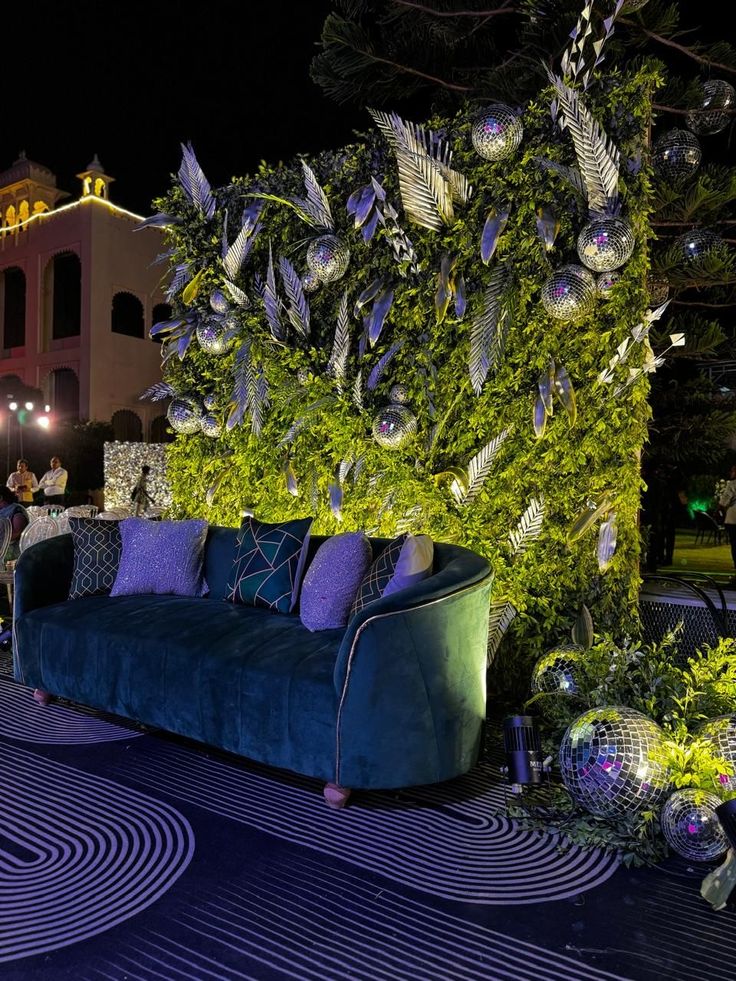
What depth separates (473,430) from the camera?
3.91 meters

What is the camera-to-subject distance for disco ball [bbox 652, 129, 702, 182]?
14.8ft

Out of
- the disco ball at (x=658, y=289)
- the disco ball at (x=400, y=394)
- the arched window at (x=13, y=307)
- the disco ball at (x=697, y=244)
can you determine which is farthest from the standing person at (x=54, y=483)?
Answer: the arched window at (x=13, y=307)

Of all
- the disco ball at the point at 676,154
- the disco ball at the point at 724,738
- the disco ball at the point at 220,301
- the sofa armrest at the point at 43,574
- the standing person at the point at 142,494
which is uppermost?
the disco ball at the point at 676,154

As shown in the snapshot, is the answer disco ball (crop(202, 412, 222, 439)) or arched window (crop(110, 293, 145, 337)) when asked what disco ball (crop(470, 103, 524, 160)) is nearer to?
disco ball (crop(202, 412, 222, 439))

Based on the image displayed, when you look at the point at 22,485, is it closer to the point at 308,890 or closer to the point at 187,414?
the point at 187,414

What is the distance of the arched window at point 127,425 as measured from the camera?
20.3 metres

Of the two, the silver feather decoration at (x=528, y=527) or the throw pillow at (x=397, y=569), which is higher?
the silver feather decoration at (x=528, y=527)

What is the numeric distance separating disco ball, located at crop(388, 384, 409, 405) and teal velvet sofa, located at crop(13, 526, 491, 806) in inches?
36.3

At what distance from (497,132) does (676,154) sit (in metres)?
1.51

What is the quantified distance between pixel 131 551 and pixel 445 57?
4794 mm

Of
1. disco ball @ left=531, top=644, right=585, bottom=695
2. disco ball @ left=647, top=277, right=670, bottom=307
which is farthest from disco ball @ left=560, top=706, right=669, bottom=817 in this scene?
disco ball @ left=647, top=277, right=670, bottom=307

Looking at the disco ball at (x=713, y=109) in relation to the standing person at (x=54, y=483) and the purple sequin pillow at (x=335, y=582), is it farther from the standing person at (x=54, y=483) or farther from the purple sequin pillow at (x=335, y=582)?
the standing person at (x=54, y=483)

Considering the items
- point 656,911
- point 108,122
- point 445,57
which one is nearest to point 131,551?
point 656,911

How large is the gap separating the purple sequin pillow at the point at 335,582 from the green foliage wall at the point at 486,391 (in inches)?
27.9
